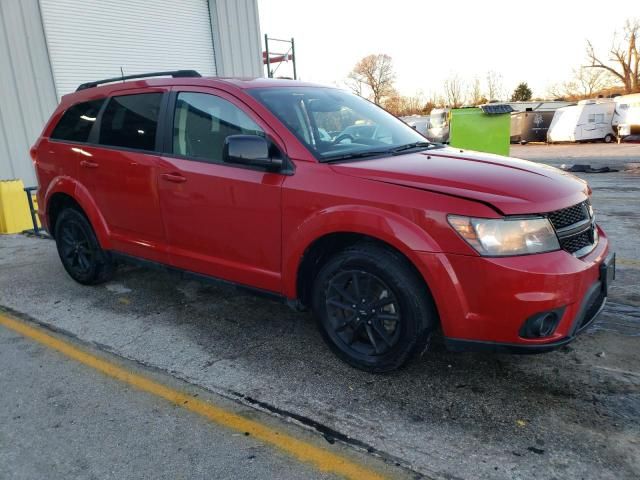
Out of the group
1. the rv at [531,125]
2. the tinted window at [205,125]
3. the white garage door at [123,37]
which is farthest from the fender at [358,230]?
the rv at [531,125]

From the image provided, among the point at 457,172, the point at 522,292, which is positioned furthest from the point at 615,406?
the point at 457,172

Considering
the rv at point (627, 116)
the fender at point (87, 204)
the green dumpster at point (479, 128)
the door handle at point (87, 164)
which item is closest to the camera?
the door handle at point (87, 164)

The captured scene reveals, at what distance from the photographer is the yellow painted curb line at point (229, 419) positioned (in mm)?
2246

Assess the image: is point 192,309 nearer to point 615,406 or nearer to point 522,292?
point 522,292

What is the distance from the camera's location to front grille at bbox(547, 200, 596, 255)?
8.38 ft

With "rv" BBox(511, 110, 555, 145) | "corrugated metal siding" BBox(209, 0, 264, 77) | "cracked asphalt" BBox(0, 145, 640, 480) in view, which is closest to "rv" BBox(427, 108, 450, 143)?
"rv" BBox(511, 110, 555, 145)

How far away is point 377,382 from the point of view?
2930 mm

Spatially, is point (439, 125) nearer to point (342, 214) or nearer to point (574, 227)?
point (574, 227)

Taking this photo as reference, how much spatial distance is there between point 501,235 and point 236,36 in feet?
37.2

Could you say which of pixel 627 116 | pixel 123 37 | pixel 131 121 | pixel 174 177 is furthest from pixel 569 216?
pixel 627 116

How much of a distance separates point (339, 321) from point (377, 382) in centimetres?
42

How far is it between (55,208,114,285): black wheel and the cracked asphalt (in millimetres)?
212

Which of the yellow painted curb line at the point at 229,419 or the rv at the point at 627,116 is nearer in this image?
the yellow painted curb line at the point at 229,419

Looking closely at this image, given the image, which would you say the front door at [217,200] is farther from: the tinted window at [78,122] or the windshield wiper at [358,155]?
the tinted window at [78,122]
